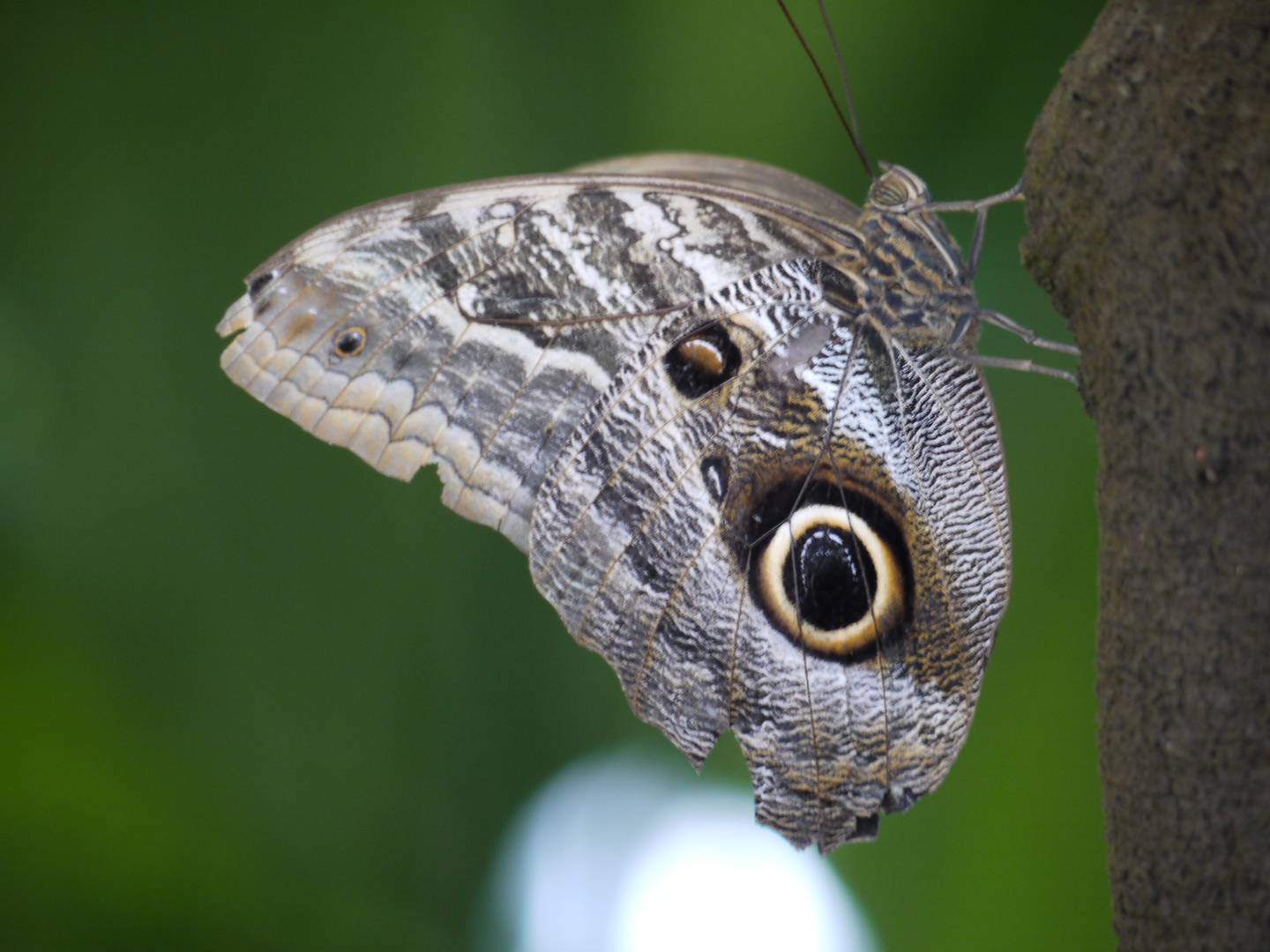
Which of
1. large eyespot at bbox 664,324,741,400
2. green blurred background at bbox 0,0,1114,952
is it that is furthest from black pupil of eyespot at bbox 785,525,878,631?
green blurred background at bbox 0,0,1114,952

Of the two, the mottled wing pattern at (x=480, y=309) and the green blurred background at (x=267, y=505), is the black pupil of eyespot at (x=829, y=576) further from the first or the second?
the green blurred background at (x=267, y=505)

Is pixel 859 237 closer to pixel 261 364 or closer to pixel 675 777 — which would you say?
pixel 261 364

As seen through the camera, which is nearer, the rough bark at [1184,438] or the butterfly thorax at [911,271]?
the rough bark at [1184,438]

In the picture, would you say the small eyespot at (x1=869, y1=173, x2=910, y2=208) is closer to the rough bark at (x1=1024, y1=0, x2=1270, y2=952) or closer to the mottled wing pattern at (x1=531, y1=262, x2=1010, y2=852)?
the mottled wing pattern at (x1=531, y1=262, x2=1010, y2=852)

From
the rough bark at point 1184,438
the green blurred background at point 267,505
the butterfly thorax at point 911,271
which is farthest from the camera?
the green blurred background at point 267,505

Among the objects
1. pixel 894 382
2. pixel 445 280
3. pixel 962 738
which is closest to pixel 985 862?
pixel 962 738

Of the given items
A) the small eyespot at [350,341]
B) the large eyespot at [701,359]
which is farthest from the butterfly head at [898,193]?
the small eyespot at [350,341]
